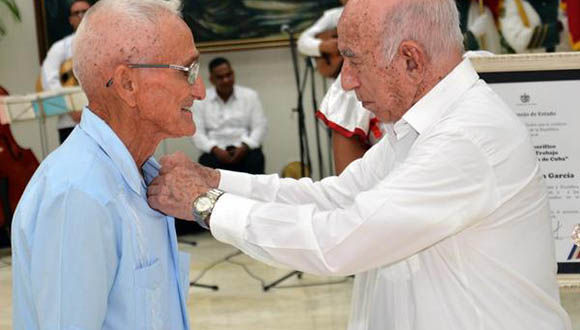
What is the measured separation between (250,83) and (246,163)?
158 cm

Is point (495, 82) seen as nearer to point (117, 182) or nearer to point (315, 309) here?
point (117, 182)

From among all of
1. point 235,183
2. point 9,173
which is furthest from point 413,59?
point 9,173

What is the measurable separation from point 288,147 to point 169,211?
Result: 26.0 ft

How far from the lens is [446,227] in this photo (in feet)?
7.00

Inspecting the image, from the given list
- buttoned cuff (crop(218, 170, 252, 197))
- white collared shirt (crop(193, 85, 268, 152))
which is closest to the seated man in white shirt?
white collared shirt (crop(193, 85, 268, 152))

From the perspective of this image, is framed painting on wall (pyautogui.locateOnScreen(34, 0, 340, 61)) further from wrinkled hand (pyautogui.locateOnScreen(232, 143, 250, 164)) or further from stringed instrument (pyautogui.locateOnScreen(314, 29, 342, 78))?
stringed instrument (pyautogui.locateOnScreen(314, 29, 342, 78))

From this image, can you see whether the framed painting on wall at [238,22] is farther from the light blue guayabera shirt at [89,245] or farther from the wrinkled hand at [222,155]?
the light blue guayabera shirt at [89,245]

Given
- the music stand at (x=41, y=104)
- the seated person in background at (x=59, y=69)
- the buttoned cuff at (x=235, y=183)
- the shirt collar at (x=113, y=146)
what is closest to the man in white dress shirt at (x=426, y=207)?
the shirt collar at (x=113, y=146)

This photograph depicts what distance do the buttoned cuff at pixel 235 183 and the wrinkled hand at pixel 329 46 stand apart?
284cm

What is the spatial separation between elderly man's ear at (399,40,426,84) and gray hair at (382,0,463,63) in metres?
0.01

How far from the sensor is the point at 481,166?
215 cm

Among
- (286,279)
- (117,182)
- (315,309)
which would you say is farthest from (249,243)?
(286,279)

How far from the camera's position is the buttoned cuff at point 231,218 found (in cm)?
223

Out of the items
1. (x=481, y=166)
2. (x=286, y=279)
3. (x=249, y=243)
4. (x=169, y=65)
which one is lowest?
(x=286, y=279)
